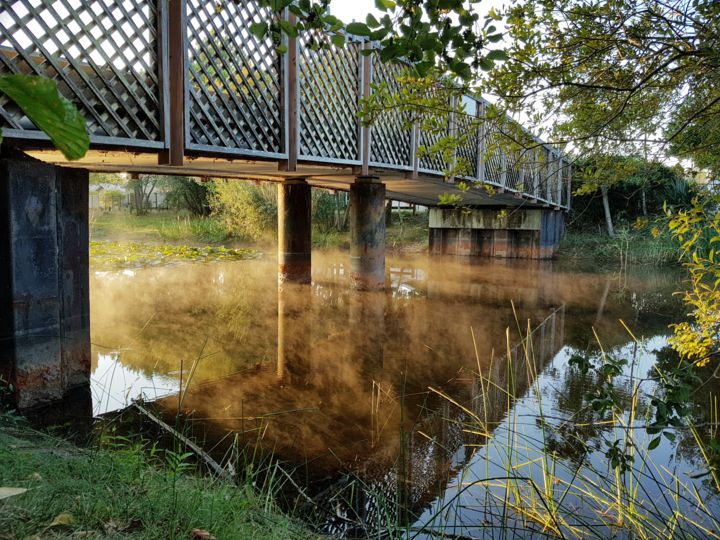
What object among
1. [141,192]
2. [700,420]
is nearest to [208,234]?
[141,192]

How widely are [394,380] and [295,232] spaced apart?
581 cm

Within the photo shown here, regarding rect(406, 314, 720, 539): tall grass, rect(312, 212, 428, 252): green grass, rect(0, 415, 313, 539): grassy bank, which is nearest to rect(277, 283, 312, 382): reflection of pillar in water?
rect(406, 314, 720, 539): tall grass

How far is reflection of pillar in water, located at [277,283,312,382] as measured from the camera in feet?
18.1

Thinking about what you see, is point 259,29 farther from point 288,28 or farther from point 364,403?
point 364,403

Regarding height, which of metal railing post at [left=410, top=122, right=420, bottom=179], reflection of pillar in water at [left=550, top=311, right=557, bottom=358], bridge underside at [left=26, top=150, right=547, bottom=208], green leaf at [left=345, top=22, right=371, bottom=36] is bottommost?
reflection of pillar in water at [left=550, top=311, right=557, bottom=358]

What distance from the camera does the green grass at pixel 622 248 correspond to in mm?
A: 15633

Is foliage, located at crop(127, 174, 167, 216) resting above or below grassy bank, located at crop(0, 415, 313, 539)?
above

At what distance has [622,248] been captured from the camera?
1767 centimetres

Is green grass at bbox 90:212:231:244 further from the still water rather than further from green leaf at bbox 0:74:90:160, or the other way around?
green leaf at bbox 0:74:90:160

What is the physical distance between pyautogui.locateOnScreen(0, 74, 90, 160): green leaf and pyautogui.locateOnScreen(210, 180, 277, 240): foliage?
18.1 meters

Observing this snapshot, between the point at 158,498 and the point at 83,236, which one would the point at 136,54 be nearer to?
the point at 83,236

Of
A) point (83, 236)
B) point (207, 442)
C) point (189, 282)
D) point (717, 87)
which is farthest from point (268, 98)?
point (189, 282)

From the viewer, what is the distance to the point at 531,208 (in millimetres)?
17266

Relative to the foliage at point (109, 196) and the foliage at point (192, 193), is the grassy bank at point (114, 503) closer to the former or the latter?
the foliage at point (192, 193)
